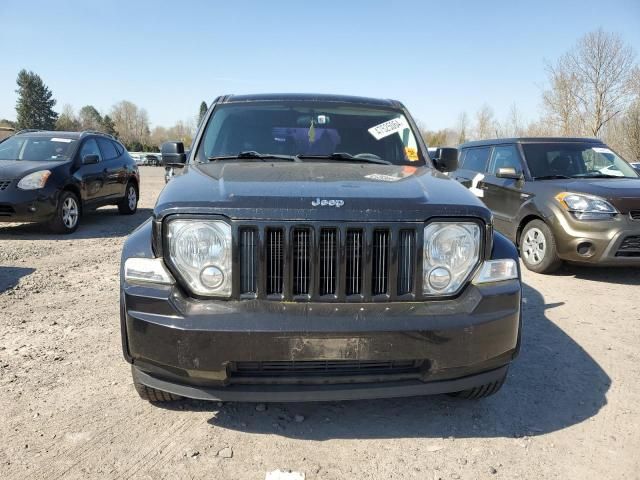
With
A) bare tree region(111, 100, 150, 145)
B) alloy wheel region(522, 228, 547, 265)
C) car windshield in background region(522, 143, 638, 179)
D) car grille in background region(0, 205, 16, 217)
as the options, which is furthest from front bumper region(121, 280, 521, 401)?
bare tree region(111, 100, 150, 145)

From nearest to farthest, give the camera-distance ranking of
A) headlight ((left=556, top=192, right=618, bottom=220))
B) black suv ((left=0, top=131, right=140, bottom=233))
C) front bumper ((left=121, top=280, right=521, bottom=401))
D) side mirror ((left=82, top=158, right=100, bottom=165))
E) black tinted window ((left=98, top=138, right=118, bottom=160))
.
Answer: front bumper ((left=121, top=280, right=521, bottom=401)) < headlight ((left=556, top=192, right=618, bottom=220)) < black suv ((left=0, top=131, right=140, bottom=233)) < side mirror ((left=82, top=158, right=100, bottom=165)) < black tinted window ((left=98, top=138, right=118, bottom=160))

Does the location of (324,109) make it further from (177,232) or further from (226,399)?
(226,399)

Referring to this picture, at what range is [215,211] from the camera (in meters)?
2.31

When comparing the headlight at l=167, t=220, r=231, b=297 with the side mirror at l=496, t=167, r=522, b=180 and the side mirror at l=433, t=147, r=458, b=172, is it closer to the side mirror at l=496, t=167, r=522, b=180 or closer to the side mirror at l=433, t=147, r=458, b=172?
the side mirror at l=433, t=147, r=458, b=172

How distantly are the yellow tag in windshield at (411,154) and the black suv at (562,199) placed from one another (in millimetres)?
3075

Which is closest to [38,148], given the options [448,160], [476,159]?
[476,159]

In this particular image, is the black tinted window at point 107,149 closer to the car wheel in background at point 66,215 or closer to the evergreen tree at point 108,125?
the car wheel in background at point 66,215

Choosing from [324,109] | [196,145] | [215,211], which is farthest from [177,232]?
[324,109]

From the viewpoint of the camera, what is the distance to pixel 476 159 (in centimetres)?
847

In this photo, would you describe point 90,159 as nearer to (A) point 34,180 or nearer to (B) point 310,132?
(A) point 34,180

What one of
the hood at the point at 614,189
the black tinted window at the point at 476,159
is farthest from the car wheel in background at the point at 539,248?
the black tinted window at the point at 476,159

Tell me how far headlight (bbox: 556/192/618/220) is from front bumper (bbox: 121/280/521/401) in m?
4.10

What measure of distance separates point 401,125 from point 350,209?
1.91 metres

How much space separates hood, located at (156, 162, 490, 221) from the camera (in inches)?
90.7
